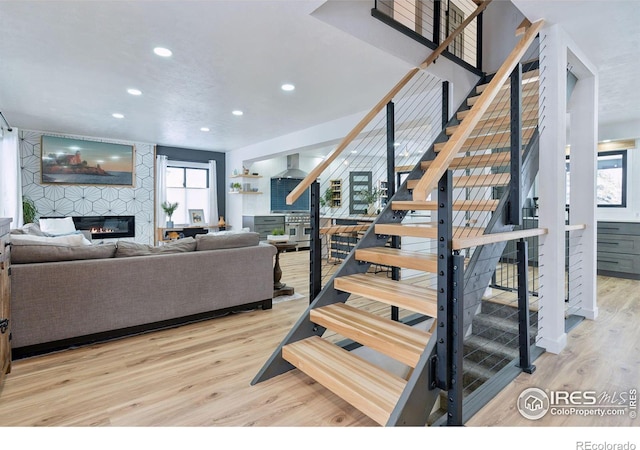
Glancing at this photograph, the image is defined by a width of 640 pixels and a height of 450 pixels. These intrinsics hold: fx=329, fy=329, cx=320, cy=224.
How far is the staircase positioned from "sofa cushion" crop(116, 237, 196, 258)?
151cm

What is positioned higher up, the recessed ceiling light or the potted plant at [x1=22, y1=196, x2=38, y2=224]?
the recessed ceiling light

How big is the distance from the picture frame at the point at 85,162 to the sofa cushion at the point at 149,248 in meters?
4.95

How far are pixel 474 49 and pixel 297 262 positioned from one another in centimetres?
Answer: 457

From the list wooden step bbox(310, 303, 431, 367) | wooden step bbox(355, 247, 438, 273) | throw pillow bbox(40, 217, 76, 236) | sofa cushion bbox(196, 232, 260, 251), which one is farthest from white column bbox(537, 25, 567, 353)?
throw pillow bbox(40, 217, 76, 236)

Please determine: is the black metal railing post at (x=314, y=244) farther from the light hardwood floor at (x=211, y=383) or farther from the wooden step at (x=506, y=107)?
the wooden step at (x=506, y=107)

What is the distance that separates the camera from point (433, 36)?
3.48m

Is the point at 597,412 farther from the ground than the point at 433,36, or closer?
closer

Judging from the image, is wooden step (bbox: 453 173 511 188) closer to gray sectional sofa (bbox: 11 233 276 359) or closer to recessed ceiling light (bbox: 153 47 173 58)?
gray sectional sofa (bbox: 11 233 276 359)

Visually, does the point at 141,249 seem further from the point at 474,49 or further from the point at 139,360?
the point at 474,49

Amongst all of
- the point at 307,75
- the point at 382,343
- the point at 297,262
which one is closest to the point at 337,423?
the point at 382,343

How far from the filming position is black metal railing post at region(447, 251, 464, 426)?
147 cm

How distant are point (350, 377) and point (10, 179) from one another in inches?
262

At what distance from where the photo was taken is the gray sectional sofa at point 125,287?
2396 millimetres

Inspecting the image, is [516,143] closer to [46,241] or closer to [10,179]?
[46,241]
